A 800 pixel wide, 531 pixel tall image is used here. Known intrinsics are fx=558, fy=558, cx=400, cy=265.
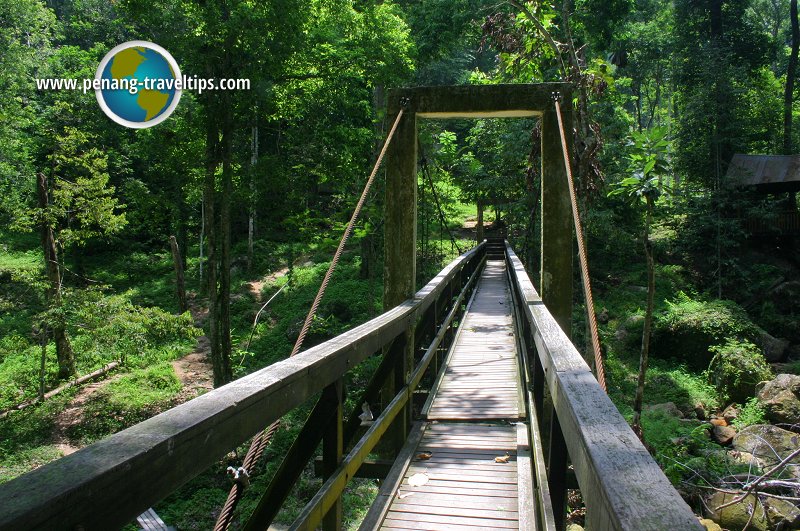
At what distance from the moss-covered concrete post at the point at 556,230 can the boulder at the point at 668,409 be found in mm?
6978

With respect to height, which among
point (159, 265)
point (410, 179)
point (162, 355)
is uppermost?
point (410, 179)

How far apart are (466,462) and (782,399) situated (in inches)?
358

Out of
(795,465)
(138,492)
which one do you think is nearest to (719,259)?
(795,465)

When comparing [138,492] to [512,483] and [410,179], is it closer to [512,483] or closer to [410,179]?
[512,483]

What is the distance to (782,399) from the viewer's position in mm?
9484

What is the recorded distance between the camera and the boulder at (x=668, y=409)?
33.4 ft

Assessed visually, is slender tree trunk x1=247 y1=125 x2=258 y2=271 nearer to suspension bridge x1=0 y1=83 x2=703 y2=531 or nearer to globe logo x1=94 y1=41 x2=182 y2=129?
globe logo x1=94 y1=41 x2=182 y2=129

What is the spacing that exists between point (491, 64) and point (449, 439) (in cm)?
→ 3523

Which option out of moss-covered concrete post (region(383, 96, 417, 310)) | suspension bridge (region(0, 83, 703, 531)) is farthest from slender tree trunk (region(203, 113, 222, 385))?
moss-covered concrete post (region(383, 96, 417, 310))

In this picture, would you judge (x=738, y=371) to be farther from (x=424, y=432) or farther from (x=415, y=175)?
(x=424, y=432)

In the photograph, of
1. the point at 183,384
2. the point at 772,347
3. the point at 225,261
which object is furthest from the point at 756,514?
the point at 183,384

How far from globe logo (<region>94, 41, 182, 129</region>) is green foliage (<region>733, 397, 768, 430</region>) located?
37.8 ft

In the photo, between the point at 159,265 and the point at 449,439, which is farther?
the point at 159,265

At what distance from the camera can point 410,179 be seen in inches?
173
